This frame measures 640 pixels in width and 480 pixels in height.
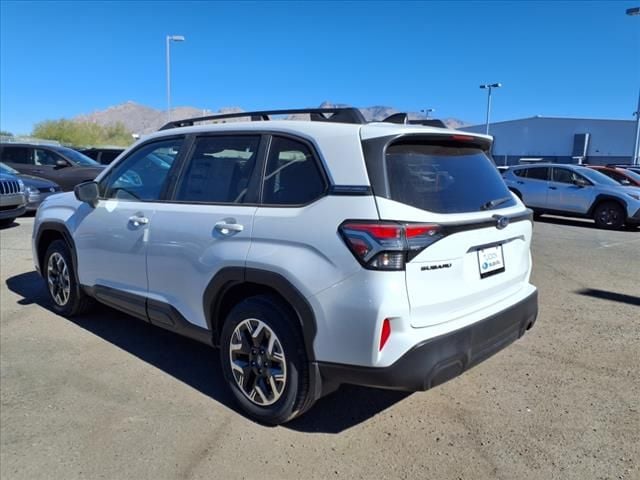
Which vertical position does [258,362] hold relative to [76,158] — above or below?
below

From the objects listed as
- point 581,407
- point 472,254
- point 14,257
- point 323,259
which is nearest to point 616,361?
point 581,407

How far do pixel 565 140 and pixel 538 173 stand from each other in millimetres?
48628

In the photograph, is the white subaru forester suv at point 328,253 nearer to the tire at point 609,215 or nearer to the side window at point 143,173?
the side window at point 143,173

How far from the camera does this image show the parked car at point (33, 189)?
11.6 meters

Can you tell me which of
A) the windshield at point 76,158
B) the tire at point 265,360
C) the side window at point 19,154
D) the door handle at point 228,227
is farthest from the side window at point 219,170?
the side window at point 19,154

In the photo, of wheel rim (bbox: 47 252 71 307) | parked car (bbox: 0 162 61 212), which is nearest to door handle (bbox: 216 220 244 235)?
wheel rim (bbox: 47 252 71 307)

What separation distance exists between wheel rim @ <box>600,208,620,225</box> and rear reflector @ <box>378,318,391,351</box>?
1214cm

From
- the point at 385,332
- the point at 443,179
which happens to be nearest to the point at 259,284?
the point at 385,332

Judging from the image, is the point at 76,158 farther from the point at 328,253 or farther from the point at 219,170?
the point at 328,253

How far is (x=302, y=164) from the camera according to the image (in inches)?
118

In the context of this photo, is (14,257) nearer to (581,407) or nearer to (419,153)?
(419,153)

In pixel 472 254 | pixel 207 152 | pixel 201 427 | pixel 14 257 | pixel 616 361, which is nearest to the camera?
pixel 472 254

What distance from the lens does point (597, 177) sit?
13.0 meters

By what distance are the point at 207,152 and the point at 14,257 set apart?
5787 millimetres
